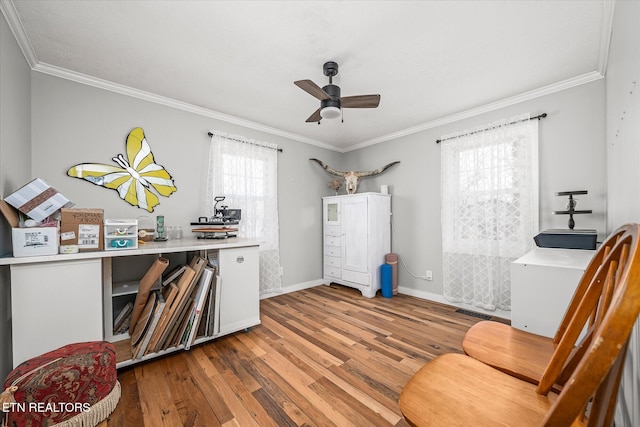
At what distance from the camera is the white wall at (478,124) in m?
2.27

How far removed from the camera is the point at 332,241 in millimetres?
3980

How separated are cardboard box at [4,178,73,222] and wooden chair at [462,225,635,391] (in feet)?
8.26

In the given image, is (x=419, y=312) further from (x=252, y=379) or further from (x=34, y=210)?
(x=34, y=210)

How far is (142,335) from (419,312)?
9.03ft

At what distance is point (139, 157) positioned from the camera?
2.53 metres

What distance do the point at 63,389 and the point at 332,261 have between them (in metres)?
3.17

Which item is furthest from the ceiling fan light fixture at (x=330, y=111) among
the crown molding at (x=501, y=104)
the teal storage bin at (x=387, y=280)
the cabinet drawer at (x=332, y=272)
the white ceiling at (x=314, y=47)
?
the cabinet drawer at (x=332, y=272)

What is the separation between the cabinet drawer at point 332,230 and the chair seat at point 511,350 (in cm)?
270

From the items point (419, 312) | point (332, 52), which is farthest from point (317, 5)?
point (419, 312)

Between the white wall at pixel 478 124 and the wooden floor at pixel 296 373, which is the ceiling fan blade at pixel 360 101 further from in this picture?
the wooden floor at pixel 296 373

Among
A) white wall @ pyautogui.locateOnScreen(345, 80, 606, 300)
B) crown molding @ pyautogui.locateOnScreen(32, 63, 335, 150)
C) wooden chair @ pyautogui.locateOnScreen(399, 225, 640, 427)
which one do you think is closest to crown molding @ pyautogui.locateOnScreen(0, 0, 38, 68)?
crown molding @ pyautogui.locateOnScreen(32, 63, 335, 150)

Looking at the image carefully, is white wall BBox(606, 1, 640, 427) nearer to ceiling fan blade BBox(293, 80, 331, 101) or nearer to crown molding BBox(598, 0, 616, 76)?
crown molding BBox(598, 0, 616, 76)

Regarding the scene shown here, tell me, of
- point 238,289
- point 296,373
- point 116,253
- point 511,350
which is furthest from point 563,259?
point 116,253

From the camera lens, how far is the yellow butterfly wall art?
91.5 inches
